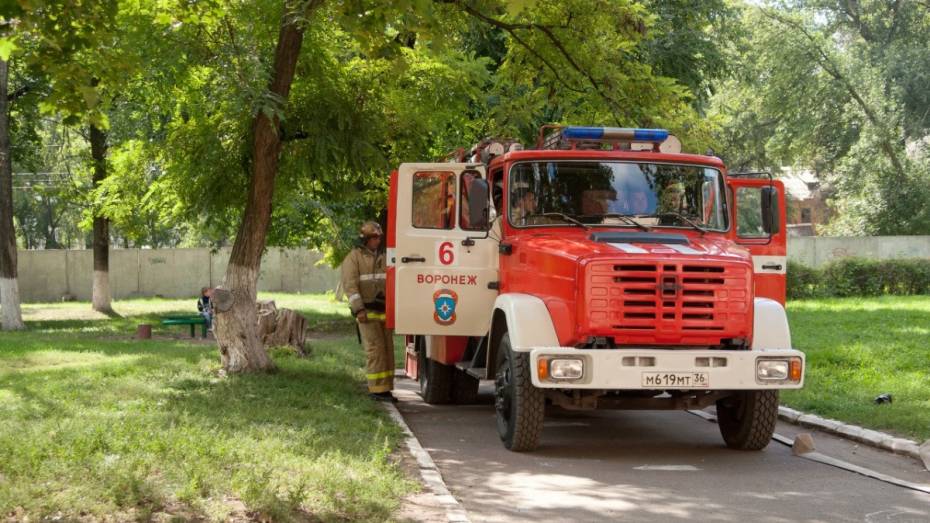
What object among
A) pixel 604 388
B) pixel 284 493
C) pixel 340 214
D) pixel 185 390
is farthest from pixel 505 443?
pixel 340 214

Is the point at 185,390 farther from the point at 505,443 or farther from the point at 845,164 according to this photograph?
the point at 845,164

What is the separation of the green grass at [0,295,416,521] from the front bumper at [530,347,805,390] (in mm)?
1575

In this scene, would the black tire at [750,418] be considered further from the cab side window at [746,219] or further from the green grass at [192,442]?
the green grass at [192,442]

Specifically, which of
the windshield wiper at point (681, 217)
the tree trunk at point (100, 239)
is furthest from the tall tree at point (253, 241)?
the tree trunk at point (100, 239)

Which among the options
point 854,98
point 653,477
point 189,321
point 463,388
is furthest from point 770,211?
point 854,98

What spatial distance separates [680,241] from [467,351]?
120 inches

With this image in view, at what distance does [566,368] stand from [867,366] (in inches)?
311

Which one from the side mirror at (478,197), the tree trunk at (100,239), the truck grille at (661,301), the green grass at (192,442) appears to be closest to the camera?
the green grass at (192,442)

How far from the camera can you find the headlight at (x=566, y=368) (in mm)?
8562

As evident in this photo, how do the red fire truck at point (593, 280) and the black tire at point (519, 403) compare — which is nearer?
the red fire truck at point (593, 280)

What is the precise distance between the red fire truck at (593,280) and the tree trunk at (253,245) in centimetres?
270

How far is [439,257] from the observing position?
10.9 m

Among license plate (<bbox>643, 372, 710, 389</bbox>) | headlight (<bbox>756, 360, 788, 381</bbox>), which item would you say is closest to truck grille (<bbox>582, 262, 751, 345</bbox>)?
license plate (<bbox>643, 372, 710, 389</bbox>)

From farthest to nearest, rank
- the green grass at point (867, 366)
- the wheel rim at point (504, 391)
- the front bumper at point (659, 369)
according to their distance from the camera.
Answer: the green grass at point (867, 366) → the wheel rim at point (504, 391) → the front bumper at point (659, 369)
